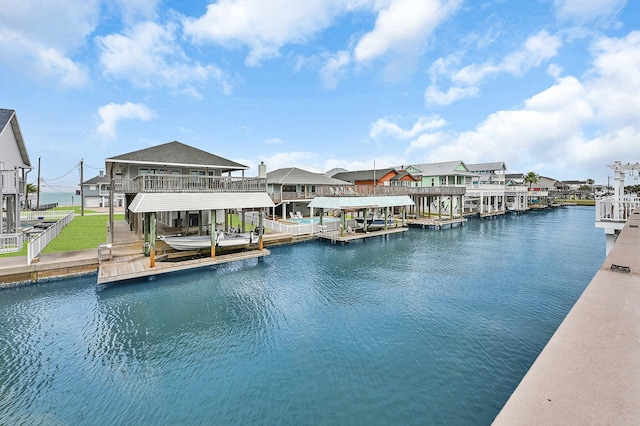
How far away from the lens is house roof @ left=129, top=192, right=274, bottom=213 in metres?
15.8

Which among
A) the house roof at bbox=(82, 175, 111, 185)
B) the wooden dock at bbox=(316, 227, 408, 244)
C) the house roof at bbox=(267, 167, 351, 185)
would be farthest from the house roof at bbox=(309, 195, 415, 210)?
the house roof at bbox=(82, 175, 111, 185)

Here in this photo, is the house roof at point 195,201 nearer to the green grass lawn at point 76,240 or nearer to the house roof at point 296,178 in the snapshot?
the green grass lawn at point 76,240

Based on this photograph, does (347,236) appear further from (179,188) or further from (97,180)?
(97,180)

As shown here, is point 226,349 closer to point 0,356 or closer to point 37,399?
point 37,399

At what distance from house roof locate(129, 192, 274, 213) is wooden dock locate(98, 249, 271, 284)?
2.89 metres

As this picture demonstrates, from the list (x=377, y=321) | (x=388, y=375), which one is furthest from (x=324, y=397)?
(x=377, y=321)

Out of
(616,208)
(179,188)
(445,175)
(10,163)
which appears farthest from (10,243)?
(445,175)

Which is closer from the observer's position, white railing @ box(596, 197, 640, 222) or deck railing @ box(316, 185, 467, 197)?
white railing @ box(596, 197, 640, 222)

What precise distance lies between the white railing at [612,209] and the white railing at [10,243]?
97.3 ft

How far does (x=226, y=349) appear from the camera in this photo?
31.5ft

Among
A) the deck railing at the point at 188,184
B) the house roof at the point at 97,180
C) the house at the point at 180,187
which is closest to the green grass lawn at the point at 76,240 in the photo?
the house at the point at 180,187

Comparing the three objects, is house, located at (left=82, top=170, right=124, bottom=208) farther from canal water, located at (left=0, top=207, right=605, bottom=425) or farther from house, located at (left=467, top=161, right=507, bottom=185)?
house, located at (left=467, top=161, right=507, bottom=185)

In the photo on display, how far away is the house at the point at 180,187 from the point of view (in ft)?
54.2

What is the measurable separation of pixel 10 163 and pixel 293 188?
25.2 m
